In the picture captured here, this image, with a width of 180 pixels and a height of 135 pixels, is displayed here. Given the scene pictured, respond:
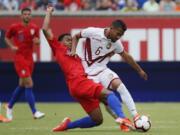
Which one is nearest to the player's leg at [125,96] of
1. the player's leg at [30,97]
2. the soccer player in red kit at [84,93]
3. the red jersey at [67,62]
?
the soccer player in red kit at [84,93]

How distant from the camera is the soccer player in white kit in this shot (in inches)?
540

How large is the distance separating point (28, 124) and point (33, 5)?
902cm

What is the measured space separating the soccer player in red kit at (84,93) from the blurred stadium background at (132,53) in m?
8.65

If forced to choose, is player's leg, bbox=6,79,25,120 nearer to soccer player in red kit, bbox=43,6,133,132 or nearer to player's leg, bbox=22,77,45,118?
player's leg, bbox=22,77,45,118

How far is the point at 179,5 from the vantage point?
77.8ft

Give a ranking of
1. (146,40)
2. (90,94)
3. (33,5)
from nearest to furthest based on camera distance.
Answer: (90,94), (146,40), (33,5)

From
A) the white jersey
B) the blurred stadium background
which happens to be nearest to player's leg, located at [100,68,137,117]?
the white jersey

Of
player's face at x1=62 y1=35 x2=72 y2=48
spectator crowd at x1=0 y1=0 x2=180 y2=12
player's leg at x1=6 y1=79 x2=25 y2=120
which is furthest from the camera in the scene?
spectator crowd at x1=0 y1=0 x2=180 y2=12

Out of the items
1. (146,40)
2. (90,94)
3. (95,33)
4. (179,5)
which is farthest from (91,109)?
(179,5)

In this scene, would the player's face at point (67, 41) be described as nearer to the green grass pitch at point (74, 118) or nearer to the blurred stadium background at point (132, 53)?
the green grass pitch at point (74, 118)

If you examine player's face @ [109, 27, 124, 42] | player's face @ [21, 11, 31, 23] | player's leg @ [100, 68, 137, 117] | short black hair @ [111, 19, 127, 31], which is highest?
short black hair @ [111, 19, 127, 31]

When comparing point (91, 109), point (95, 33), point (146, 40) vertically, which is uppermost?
point (95, 33)

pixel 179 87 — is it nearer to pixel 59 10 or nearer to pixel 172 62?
pixel 172 62

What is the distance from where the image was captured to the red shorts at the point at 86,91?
42.7 ft
